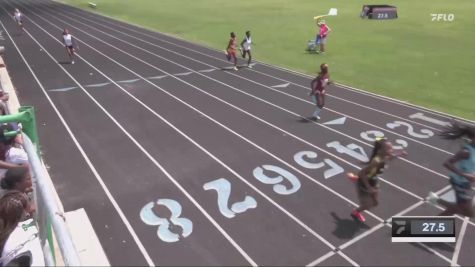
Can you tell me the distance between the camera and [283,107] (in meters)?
14.5

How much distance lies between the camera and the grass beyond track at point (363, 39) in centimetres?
1639

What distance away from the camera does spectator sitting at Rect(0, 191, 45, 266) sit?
440 centimetres

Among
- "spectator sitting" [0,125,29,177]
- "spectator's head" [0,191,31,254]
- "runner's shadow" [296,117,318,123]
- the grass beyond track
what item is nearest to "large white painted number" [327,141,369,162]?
"runner's shadow" [296,117,318,123]

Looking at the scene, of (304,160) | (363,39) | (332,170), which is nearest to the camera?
(332,170)

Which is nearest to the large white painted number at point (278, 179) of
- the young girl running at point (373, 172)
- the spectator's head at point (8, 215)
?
the young girl running at point (373, 172)

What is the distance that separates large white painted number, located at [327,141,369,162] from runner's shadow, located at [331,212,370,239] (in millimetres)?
2976

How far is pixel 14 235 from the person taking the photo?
15.0 feet

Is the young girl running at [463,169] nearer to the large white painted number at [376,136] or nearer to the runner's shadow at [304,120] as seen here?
the large white painted number at [376,136]

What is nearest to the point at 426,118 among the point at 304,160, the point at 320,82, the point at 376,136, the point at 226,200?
the point at 376,136

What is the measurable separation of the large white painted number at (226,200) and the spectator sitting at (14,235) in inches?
159

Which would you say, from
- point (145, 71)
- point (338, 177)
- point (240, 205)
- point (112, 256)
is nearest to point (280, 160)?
point (338, 177)

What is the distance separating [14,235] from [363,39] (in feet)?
80.8

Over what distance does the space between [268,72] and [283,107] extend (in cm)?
503

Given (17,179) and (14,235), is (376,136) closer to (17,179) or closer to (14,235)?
(17,179)
